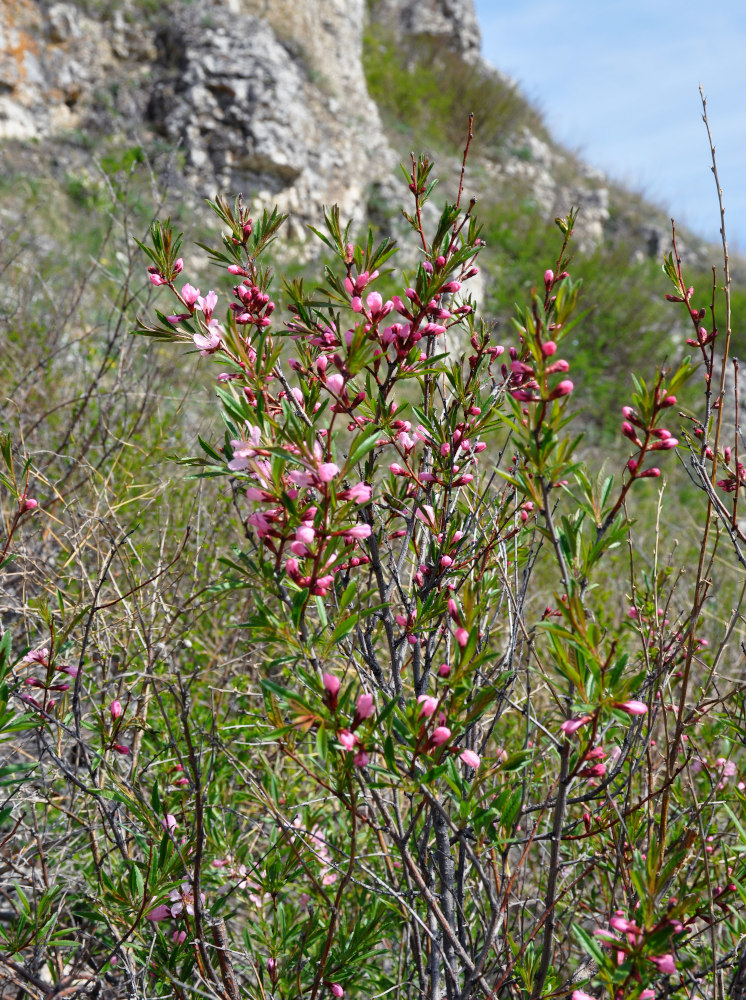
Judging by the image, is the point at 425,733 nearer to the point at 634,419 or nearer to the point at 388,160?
the point at 634,419

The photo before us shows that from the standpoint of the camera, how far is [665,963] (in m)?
0.83

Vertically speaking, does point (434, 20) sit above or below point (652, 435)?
above

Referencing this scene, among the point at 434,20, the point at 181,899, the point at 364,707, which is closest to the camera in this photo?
the point at 364,707

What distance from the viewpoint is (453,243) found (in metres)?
1.41

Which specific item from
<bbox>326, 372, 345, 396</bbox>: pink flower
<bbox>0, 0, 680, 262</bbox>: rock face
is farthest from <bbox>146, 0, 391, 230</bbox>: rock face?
<bbox>326, 372, 345, 396</bbox>: pink flower

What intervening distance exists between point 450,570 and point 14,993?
62.8 inches

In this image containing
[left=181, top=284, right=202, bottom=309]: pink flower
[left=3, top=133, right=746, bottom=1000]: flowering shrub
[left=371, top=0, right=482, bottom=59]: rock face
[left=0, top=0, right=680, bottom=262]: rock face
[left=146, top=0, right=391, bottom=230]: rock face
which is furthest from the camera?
[left=371, top=0, right=482, bottom=59]: rock face

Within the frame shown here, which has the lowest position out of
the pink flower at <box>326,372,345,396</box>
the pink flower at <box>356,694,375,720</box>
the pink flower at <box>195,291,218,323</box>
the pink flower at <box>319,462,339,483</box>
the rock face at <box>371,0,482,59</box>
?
the pink flower at <box>356,694,375,720</box>

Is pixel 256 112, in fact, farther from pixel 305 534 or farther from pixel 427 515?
pixel 305 534

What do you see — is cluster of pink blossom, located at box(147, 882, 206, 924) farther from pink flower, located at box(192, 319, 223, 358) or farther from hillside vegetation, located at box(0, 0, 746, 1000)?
pink flower, located at box(192, 319, 223, 358)

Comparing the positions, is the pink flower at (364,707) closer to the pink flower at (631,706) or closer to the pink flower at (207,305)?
the pink flower at (631,706)

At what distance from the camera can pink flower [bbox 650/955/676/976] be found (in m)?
0.82

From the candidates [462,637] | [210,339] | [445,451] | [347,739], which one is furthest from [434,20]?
[347,739]

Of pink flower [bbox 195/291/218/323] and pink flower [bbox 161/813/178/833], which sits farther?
pink flower [bbox 161/813/178/833]
